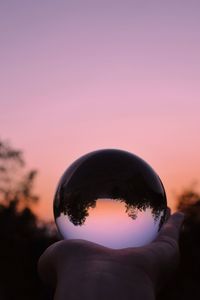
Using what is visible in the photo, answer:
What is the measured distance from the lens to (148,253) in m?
3.91

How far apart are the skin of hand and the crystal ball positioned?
38 cm

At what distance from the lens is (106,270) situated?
346 centimetres

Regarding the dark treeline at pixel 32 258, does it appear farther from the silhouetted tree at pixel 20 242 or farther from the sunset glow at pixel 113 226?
the sunset glow at pixel 113 226

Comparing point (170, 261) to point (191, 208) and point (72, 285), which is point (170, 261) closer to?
point (72, 285)

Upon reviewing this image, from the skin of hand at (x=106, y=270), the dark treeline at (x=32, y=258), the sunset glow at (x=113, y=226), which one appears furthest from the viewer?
the dark treeline at (x=32, y=258)

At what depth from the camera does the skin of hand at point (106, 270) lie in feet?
10.8

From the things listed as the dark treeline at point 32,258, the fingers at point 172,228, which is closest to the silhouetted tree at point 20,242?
the dark treeline at point 32,258

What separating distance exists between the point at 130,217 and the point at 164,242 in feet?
1.27

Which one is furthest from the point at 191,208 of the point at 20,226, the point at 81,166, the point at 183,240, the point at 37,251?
the point at 81,166

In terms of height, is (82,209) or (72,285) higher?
(82,209)

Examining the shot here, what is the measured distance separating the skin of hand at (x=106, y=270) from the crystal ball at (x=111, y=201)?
383mm

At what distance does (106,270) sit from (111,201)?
1148 mm

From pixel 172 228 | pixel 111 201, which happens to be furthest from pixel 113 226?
pixel 172 228

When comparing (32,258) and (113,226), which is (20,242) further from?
(113,226)
